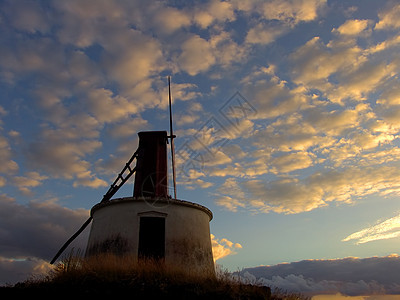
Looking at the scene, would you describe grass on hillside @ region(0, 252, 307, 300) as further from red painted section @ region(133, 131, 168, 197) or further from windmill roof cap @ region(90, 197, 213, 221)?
red painted section @ region(133, 131, 168, 197)

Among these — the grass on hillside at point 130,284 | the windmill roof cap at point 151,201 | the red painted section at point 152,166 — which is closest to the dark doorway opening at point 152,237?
the windmill roof cap at point 151,201

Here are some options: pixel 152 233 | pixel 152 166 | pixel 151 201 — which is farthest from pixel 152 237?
pixel 152 166

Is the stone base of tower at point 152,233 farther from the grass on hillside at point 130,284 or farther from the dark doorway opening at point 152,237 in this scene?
the grass on hillside at point 130,284

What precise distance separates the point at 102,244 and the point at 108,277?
4.58 metres

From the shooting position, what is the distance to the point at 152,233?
13703 mm

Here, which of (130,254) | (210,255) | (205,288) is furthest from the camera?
(210,255)

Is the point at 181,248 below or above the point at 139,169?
below

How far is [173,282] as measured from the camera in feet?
32.4

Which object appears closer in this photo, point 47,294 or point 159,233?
point 47,294

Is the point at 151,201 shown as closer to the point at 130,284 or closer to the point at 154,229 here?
the point at 154,229

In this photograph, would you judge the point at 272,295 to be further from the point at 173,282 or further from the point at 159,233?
the point at 159,233

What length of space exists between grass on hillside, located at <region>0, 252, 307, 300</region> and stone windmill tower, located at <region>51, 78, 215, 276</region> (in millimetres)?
2339

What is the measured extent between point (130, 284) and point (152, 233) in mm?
4473

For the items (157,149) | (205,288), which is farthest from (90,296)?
(157,149)
